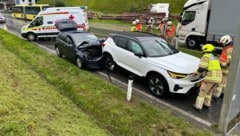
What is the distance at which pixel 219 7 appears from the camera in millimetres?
14188

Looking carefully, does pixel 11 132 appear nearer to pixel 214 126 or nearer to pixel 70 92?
pixel 70 92

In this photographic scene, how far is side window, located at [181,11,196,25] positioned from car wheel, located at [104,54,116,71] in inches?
336

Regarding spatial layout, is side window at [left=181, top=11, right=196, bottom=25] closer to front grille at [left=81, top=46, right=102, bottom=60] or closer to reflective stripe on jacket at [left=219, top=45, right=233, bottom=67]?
front grille at [left=81, top=46, right=102, bottom=60]

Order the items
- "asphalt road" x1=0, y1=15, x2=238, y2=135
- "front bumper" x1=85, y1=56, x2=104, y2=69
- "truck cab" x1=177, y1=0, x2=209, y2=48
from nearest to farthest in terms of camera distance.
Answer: "asphalt road" x1=0, y1=15, x2=238, y2=135 < "front bumper" x1=85, y1=56, x2=104, y2=69 < "truck cab" x1=177, y1=0, x2=209, y2=48

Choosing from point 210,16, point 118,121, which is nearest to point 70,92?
point 118,121

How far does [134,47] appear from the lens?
28.5 feet

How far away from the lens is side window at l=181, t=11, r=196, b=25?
16.2 metres

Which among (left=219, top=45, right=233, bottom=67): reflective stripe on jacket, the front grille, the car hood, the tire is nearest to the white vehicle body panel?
the car hood

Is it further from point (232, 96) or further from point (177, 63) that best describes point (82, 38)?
point (232, 96)

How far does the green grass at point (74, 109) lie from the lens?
529cm

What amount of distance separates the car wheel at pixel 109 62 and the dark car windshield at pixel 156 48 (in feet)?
6.12

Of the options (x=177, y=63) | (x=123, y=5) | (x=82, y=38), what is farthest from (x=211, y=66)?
(x=123, y=5)

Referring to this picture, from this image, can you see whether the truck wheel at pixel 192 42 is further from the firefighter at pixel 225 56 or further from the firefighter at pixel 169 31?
the firefighter at pixel 225 56

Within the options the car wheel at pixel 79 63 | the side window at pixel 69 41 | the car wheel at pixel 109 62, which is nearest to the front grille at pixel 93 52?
the car wheel at pixel 79 63
